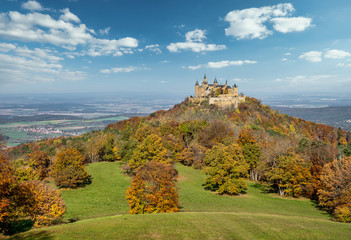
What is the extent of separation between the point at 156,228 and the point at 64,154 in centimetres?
3215

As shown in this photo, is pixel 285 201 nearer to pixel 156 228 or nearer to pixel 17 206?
pixel 156 228

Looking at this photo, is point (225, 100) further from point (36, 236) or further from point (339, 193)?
point (36, 236)

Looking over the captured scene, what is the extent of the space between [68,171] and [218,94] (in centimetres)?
11810

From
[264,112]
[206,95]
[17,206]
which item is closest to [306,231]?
[17,206]

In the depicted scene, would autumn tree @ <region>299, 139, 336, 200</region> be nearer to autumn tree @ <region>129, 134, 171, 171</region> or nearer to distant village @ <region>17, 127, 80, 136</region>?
autumn tree @ <region>129, 134, 171, 171</region>

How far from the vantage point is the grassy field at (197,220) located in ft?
46.2

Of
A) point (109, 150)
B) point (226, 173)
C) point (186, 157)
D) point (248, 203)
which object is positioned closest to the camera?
point (248, 203)

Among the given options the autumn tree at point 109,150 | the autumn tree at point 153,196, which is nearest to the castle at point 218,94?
the autumn tree at point 109,150

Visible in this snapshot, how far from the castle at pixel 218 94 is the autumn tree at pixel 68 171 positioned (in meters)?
104

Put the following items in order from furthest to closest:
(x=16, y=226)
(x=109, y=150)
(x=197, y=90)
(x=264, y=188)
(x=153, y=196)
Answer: (x=197, y=90)
(x=109, y=150)
(x=264, y=188)
(x=153, y=196)
(x=16, y=226)

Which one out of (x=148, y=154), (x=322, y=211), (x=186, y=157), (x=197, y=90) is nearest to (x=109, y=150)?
(x=148, y=154)

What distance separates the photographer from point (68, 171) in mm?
37500

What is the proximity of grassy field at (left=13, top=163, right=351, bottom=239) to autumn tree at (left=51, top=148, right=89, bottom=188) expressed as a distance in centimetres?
244

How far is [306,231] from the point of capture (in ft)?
54.5
